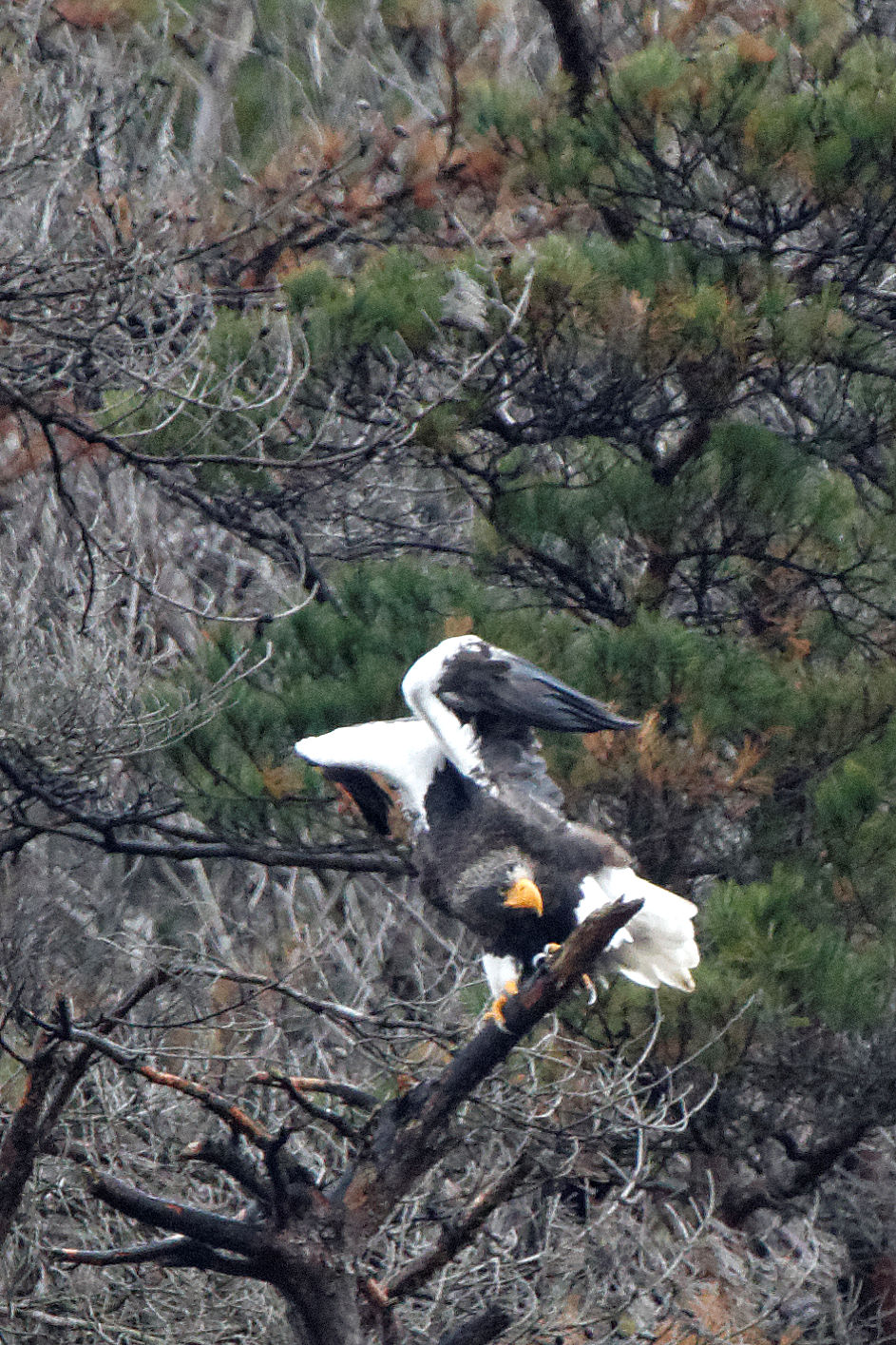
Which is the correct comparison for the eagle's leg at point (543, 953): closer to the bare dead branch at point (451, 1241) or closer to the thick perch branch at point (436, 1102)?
the bare dead branch at point (451, 1241)

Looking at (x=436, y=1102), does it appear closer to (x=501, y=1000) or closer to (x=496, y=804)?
(x=501, y=1000)

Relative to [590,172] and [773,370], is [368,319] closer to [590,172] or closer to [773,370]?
[590,172]

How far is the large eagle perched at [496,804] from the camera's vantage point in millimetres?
3604

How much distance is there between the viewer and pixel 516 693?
3611mm

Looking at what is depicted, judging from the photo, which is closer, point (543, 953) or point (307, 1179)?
point (307, 1179)

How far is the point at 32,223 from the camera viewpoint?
243 inches

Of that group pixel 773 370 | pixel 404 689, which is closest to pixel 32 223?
pixel 773 370

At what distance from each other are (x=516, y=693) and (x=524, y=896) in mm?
401

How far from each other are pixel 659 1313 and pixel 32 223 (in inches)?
158

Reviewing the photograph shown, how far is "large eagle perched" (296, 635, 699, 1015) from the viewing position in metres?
3.60

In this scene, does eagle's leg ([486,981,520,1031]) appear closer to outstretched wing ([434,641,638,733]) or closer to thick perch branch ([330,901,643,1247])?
thick perch branch ([330,901,643,1247])

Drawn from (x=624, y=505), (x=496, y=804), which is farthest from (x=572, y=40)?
(x=496, y=804)

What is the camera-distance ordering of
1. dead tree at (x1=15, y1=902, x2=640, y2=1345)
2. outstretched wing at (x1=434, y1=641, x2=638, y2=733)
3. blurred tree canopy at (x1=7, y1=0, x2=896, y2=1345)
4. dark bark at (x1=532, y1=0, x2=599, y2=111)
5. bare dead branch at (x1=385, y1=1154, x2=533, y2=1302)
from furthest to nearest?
dark bark at (x1=532, y1=0, x2=599, y2=111)
blurred tree canopy at (x1=7, y1=0, x2=896, y2=1345)
outstretched wing at (x1=434, y1=641, x2=638, y2=733)
bare dead branch at (x1=385, y1=1154, x2=533, y2=1302)
dead tree at (x1=15, y1=902, x2=640, y2=1345)

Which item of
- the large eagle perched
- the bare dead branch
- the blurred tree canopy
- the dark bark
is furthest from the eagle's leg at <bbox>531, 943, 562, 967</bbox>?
the dark bark
